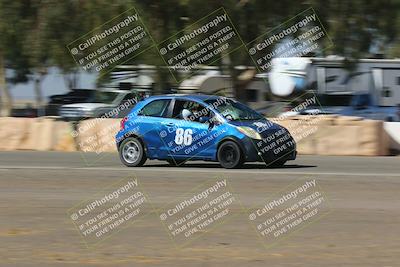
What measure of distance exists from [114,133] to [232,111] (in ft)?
22.8

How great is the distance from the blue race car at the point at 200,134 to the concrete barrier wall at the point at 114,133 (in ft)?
16.4

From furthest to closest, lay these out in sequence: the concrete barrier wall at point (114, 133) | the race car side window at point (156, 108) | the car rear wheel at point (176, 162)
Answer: the concrete barrier wall at point (114, 133) → the car rear wheel at point (176, 162) → the race car side window at point (156, 108)

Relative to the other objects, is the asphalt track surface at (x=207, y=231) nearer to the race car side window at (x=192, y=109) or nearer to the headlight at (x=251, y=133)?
the headlight at (x=251, y=133)

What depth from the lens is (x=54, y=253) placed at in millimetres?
7926

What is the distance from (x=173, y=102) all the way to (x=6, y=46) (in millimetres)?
15312

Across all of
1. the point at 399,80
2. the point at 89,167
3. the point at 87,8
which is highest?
the point at 87,8

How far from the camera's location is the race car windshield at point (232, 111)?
1608cm

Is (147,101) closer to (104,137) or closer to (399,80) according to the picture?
(104,137)

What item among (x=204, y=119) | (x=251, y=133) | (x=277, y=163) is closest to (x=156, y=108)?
(x=204, y=119)

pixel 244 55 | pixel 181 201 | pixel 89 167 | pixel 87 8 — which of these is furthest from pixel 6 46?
pixel 181 201

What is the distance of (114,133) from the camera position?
2245 cm

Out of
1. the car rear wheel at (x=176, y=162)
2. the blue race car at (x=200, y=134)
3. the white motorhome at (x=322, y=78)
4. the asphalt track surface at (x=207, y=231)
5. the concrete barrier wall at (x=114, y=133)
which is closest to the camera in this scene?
the asphalt track surface at (x=207, y=231)

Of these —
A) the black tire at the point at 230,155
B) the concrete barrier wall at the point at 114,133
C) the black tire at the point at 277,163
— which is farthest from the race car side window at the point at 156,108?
the concrete barrier wall at the point at 114,133

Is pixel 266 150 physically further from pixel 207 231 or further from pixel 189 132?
pixel 207 231
